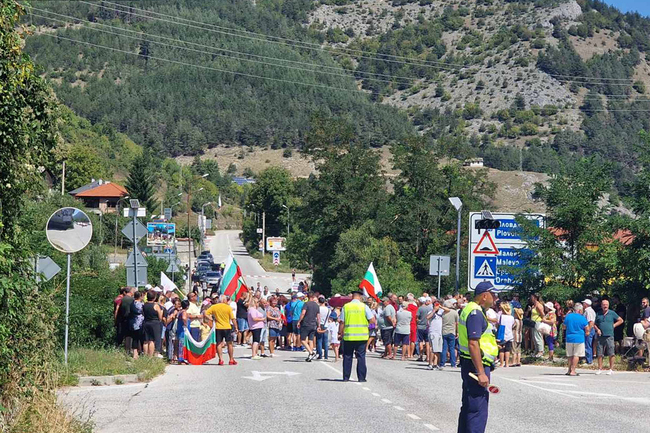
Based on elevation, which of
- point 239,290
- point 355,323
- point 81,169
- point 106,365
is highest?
point 81,169

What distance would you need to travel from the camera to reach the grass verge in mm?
19812

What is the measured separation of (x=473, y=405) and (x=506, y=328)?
14958 mm

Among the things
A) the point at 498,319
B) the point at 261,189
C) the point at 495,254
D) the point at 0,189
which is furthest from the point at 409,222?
the point at 261,189

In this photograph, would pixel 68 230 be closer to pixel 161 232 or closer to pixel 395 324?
pixel 395 324

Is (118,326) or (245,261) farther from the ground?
(245,261)

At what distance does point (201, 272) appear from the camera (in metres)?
83.7

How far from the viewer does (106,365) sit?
20.9 meters

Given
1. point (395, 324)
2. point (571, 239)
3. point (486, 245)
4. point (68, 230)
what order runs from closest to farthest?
point (68, 230), point (395, 324), point (486, 245), point (571, 239)

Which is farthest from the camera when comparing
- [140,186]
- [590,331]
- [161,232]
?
[140,186]

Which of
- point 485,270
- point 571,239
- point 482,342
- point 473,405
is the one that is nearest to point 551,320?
point 485,270

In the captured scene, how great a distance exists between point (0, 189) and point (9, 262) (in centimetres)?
100

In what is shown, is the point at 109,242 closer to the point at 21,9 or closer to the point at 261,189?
the point at 261,189

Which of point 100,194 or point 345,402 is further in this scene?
point 100,194

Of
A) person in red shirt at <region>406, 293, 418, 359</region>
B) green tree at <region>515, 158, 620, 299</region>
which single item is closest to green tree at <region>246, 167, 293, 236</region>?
green tree at <region>515, 158, 620, 299</region>
